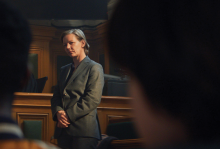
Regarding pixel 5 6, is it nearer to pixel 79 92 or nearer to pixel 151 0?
pixel 151 0

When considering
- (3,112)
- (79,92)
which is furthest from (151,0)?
(79,92)

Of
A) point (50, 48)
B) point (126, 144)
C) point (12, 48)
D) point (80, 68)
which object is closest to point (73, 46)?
point (80, 68)

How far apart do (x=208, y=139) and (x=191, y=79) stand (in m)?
0.09

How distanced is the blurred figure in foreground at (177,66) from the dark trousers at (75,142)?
1786 mm

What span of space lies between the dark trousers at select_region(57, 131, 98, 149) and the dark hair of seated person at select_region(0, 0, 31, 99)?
1589 mm

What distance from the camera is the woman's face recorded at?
2.53 metres

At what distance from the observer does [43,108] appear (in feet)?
14.2

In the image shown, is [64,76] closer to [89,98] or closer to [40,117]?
[89,98]

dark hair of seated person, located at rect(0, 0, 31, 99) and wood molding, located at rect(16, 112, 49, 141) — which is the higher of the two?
dark hair of seated person, located at rect(0, 0, 31, 99)

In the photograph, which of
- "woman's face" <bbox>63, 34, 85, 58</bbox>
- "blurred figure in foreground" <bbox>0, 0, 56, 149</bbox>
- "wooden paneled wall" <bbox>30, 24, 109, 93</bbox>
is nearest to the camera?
"blurred figure in foreground" <bbox>0, 0, 56, 149</bbox>

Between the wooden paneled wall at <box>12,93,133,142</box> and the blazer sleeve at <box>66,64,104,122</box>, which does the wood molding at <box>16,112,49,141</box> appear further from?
the blazer sleeve at <box>66,64,104,122</box>

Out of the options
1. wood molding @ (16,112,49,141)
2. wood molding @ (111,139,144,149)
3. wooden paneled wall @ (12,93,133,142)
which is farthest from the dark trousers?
wood molding @ (16,112,49,141)

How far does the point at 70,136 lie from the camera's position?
7.26 feet

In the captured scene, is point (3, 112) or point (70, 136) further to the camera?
point (70, 136)
